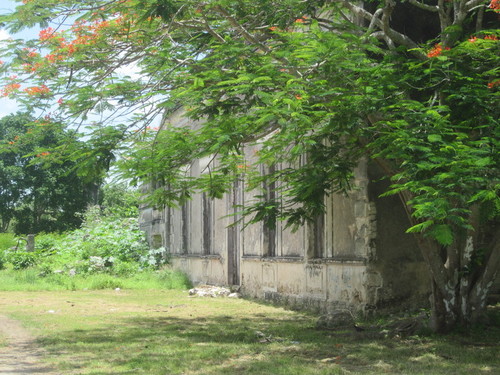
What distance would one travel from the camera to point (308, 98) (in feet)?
26.1

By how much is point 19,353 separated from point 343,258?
19.6 ft

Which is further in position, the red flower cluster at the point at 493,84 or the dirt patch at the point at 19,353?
the red flower cluster at the point at 493,84

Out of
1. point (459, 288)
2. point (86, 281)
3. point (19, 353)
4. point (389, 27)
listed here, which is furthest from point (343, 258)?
point (86, 281)

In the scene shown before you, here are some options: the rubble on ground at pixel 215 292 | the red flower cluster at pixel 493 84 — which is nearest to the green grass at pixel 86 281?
the rubble on ground at pixel 215 292

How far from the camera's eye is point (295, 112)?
7.14 meters

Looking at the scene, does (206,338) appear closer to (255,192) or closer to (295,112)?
(295,112)

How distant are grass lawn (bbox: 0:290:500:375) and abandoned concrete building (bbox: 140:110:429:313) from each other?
0.74 metres

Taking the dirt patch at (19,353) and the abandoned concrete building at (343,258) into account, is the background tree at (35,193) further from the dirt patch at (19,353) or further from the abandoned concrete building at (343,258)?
the dirt patch at (19,353)

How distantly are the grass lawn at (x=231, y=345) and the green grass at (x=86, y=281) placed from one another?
554 centimetres

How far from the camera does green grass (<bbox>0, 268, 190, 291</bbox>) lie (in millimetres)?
18609

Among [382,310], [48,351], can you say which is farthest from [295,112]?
[382,310]

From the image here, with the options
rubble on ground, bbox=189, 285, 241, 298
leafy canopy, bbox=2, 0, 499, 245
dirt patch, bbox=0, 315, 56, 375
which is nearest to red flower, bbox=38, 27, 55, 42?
leafy canopy, bbox=2, 0, 499, 245

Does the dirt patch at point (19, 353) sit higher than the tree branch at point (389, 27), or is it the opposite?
the tree branch at point (389, 27)

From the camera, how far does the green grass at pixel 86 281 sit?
18609 millimetres
